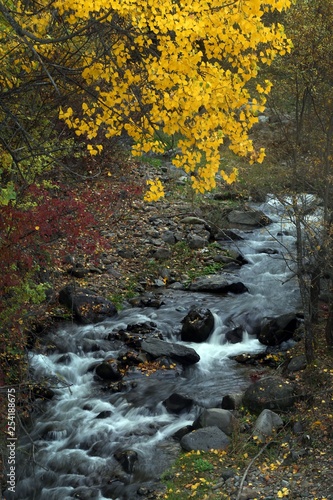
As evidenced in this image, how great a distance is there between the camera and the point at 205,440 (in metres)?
7.54

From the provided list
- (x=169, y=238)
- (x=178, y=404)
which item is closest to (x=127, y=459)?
(x=178, y=404)

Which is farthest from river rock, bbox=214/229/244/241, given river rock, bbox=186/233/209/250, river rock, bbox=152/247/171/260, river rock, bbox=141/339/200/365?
river rock, bbox=141/339/200/365

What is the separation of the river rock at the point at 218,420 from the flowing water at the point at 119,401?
0.41 meters

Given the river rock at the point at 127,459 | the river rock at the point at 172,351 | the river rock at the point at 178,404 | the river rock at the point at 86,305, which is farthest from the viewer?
the river rock at the point at 86,305

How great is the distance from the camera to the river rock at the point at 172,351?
397 inches

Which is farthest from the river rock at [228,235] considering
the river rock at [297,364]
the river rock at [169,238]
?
the river rock at [297,364]

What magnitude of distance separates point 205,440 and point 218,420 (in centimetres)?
40

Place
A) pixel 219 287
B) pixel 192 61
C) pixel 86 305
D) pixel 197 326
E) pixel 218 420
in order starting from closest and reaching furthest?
pixel 192 61 < pixel 218 420 < pixel 197 326 < pixel 86 305 < pixel 219 287

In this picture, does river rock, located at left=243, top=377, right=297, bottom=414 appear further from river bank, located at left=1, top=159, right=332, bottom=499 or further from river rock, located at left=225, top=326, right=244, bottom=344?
river rock, located at left=225, top=326, right=244, bottom=344

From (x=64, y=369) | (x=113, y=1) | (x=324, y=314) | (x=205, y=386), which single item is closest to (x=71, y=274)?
(x=64, y=369)

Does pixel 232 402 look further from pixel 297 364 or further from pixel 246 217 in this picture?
pixel 246 217

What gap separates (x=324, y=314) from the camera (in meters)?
10.6

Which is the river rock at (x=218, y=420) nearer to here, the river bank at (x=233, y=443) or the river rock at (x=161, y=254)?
the river bank at (x=233, y=443)

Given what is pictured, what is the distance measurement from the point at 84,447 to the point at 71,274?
15.3 feet
